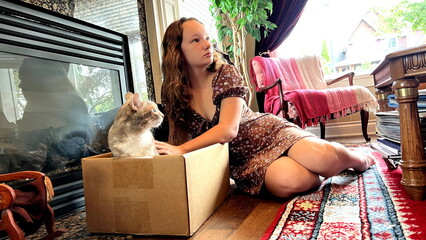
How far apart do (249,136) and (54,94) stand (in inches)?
37.4

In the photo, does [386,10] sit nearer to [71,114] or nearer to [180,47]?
[180,47]

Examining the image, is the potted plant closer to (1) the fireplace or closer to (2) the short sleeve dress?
(1) the fireplace

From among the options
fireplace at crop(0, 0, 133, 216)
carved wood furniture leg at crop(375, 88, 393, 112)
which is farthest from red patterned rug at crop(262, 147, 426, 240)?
fireplace at crop(0, 0, 133, 216)

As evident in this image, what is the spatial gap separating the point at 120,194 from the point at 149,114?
11.6 inches

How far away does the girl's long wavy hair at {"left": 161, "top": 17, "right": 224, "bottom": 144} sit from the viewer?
1542 millimetres

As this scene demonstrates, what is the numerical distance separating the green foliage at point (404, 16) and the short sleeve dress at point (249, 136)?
3162 mm

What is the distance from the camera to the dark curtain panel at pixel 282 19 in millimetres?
3906

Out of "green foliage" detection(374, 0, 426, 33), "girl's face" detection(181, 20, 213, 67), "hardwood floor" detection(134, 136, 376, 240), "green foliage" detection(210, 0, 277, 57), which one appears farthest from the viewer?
"green foliage" detection(374, 0, 426, 33)

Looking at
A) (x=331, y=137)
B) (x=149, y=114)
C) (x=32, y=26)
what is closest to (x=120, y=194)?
(x=149, y=114)

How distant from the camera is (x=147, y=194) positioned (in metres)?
1.09

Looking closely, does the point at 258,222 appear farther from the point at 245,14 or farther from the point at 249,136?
the point at 245,14

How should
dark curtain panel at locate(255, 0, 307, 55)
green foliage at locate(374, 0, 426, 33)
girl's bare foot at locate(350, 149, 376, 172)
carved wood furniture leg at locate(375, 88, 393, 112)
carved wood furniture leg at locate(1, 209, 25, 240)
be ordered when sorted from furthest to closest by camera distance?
dark curtain panel at locate(255, 0, 307, 55) → green foliage at locate(374, 0, 426, 33) → carved wood furniture leg at locate(375, 88, 393, 112) → girl's bare foot at locate(350, 149, 376, 172) → carved wood furniture leg at locate(1, 209, 25, 240)

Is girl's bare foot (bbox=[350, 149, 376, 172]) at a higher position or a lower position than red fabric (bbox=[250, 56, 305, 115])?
lower

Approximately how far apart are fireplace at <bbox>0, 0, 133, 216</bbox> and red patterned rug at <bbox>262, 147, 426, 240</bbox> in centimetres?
102
